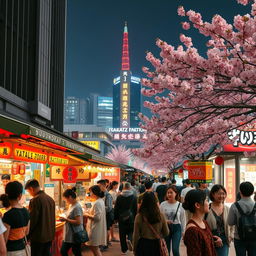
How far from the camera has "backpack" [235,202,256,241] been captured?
5.93 metres

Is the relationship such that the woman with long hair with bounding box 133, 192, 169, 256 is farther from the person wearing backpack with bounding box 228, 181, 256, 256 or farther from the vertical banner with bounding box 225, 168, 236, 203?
the vertical banner with bounding box 225, 168, 236, 203

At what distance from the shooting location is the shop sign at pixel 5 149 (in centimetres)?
791

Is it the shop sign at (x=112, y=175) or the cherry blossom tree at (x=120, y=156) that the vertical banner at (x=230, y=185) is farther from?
the cherry blossom tree at (x=120, y=156)

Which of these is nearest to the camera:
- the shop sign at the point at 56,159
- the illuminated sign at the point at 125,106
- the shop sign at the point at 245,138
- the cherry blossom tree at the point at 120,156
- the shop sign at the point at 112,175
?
the shop sign at the point at 56,159

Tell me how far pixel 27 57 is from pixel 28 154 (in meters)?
23.3

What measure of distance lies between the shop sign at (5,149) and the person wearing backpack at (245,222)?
4587 mm

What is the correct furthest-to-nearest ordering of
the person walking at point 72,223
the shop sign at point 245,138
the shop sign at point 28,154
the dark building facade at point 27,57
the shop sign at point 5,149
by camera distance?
1. the dark building facade at point 27,57
2. the shop sign at point 245,138
3. the shop sign at point 28,154
4. the shop sign at point 5,149
5. the person walking at point 72,223

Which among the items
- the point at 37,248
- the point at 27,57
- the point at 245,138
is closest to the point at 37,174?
the point at 37,248

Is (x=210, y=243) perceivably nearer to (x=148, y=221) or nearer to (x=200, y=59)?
(x=148, y=221)

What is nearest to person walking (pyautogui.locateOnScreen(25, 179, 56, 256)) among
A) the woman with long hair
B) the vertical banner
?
the woman with long hair

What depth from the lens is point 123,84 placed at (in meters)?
177

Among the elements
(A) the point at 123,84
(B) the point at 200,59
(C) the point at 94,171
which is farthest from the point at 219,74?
(A) the point at 123,84

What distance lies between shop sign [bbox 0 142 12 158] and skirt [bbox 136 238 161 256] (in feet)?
12.6

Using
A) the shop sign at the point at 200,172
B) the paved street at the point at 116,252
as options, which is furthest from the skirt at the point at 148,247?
the shop sign at the point at 200,172
